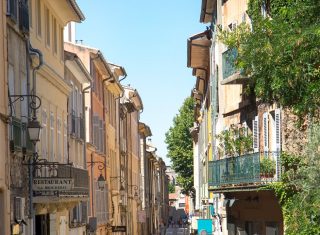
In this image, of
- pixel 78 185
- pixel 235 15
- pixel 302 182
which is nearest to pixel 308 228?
pixel 302 182

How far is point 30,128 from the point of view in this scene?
2027 centimetres

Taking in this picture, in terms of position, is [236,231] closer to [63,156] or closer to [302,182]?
[63,156]

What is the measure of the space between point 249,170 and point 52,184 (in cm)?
537

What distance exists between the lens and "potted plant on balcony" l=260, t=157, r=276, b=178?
73.2 ft

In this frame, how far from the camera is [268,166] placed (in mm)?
22375

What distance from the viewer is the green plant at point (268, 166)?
2228cm

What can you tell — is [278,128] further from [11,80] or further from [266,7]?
[11,80]

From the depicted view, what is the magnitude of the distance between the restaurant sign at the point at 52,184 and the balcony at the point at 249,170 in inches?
192

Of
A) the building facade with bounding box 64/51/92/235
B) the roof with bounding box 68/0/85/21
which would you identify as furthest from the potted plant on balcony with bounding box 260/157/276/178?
the building facade with bounding box 64/51/92/235

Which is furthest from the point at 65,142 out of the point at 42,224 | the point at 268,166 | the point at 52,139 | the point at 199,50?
the point at 199,50

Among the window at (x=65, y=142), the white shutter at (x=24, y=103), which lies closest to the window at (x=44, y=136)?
the white shutter at (x=24, y=103)

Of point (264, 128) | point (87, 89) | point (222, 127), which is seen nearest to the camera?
point (264, 128)

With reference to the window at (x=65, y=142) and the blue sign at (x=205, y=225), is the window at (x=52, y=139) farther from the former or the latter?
the blue sign at (x=205, y=225)

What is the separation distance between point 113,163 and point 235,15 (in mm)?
24188
